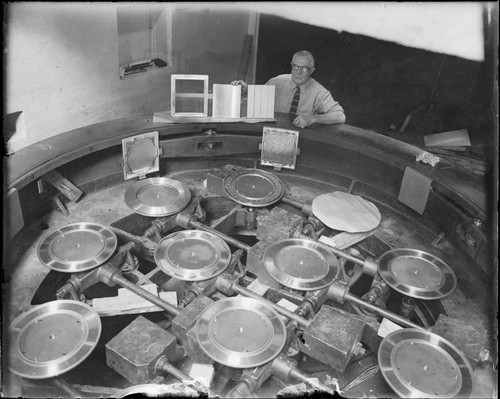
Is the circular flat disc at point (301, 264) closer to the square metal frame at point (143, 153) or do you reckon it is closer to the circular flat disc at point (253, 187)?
the circular flat disc at point (253, 187)

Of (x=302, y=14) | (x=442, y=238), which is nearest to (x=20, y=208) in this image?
(x=302, y=14)

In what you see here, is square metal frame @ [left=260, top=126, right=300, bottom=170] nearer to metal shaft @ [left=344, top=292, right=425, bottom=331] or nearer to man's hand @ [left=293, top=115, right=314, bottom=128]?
man's hand @ [left=293, top=115, right=314, bottom=128]

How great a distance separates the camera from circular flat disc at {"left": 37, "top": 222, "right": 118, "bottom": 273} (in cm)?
363

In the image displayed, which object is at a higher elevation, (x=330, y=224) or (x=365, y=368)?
(x=330, y=224)

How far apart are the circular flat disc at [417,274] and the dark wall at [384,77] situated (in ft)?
17.5

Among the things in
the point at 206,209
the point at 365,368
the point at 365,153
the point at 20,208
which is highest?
the point at 365,153

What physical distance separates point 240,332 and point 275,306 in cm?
43

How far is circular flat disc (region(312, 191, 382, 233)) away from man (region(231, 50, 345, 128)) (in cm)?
126

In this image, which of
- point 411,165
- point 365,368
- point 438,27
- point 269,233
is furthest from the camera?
point 411,165

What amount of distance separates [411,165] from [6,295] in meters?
3.57

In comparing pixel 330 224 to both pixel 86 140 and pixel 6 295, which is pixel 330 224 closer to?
pixel 86 140

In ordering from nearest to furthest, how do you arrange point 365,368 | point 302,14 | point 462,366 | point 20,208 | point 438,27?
point 438,27
point 302,14
point 462,366
point 365,368
point 20,208

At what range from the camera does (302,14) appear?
6.57 feet

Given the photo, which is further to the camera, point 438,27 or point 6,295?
point 6,295
